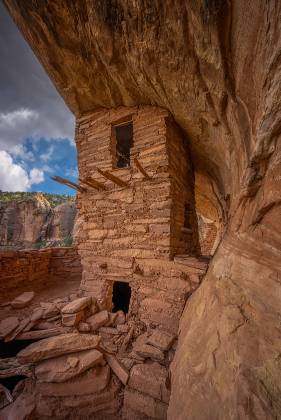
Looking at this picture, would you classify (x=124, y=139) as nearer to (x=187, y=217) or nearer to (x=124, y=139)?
(x=124, y=139)

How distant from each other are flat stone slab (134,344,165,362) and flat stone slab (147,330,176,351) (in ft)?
0.18

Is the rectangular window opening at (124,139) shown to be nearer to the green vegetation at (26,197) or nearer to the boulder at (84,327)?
the boulder at (84,327)

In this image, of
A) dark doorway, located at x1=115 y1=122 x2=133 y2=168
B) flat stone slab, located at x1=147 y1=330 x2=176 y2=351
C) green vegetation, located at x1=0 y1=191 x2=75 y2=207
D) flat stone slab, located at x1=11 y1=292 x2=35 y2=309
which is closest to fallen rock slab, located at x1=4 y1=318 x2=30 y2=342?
flat stone slab, located at x1=11 y1=292 x2=35 y2=309

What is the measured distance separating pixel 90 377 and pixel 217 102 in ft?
13.8

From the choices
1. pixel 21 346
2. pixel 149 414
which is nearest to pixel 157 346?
pixel 149 414

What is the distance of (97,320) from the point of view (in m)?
3.26

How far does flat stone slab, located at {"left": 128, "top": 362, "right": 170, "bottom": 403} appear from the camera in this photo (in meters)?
2.14

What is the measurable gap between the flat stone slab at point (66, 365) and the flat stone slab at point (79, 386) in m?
Answer: 0.07

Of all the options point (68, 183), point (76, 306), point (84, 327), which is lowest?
point (84, 327)

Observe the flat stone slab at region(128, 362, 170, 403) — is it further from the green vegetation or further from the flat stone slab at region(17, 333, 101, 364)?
the green vegetation

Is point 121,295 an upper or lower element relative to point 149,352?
lower

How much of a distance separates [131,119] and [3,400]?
5.25 meters

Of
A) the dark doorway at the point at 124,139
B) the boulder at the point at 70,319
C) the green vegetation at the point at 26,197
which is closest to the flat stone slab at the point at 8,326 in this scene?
the boulder at the point at 70,319

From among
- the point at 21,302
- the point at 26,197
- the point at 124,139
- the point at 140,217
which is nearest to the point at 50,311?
the point at 21,302
